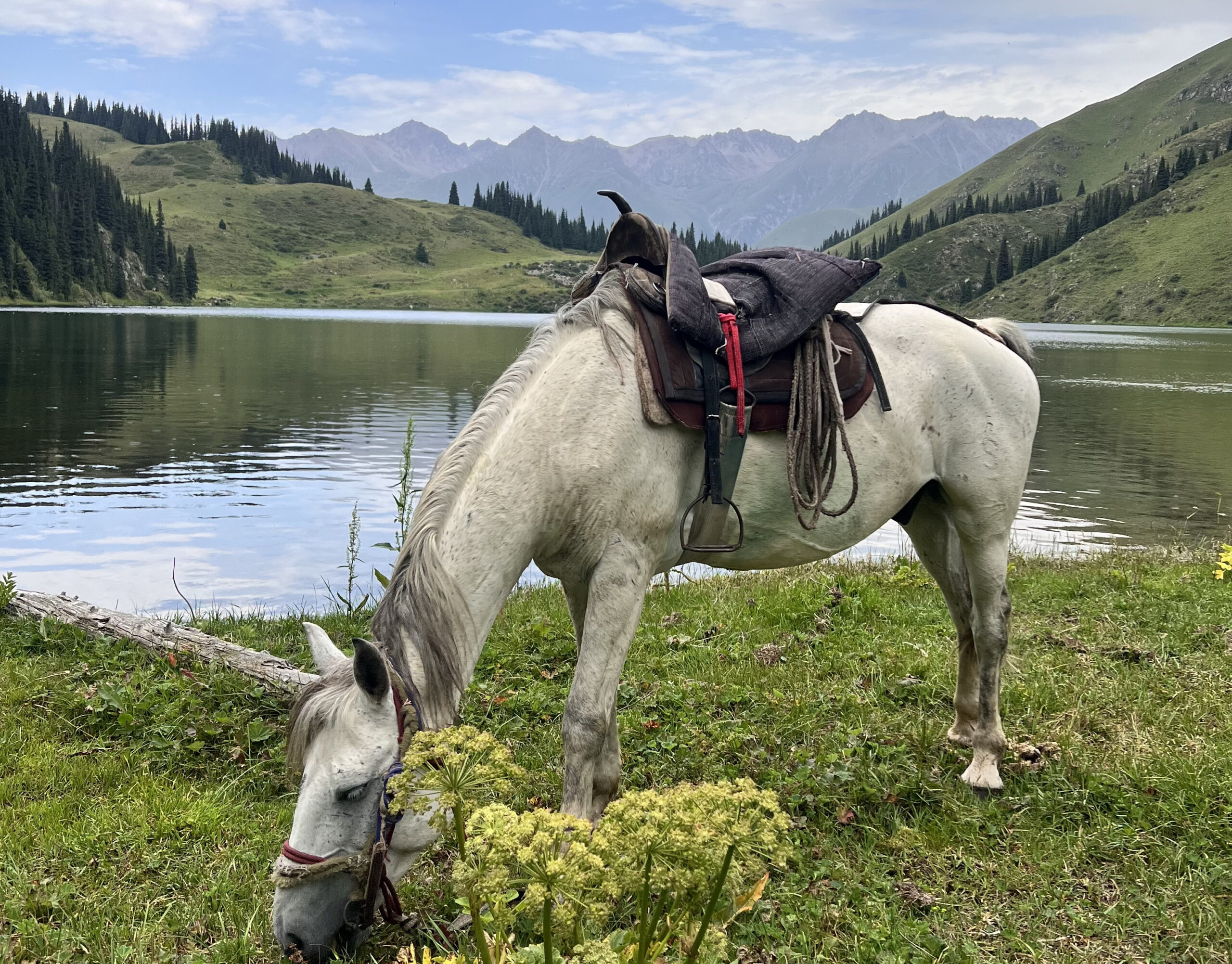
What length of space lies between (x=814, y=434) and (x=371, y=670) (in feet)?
8.36

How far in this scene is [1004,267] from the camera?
182375 millimetres

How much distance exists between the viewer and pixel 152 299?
407 feet

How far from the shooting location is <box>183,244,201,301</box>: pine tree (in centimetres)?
13225

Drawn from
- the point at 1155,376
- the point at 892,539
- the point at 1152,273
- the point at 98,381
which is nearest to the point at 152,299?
the point at 98,381

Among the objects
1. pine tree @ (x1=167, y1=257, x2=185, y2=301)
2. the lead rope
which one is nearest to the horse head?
the lead rope

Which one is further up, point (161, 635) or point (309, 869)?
point (309, 869)

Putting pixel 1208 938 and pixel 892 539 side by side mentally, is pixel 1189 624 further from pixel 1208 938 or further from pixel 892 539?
pixel 892 539

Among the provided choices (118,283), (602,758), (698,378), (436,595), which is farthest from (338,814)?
(118,283)

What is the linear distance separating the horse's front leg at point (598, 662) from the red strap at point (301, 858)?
1.09m

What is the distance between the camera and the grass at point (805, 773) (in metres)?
3.77

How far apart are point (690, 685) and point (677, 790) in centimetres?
426

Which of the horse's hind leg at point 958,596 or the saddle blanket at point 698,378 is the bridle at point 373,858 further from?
the horse's hind leg at point 958,596

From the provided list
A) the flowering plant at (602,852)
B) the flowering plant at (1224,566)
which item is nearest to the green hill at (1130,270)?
the flowering plant at (1224,566)

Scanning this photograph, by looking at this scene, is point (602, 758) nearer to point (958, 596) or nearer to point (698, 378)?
point (698, 378)
